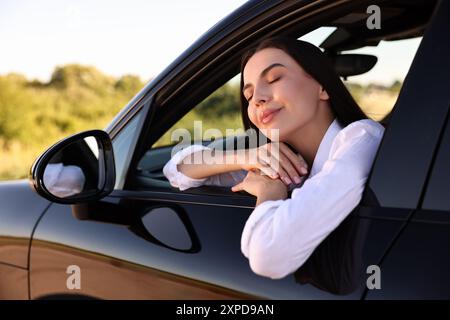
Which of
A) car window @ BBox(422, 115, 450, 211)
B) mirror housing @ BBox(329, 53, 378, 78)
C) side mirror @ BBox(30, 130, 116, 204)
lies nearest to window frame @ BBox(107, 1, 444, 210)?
side mirror @ BBox(30, 130, 116, 204)

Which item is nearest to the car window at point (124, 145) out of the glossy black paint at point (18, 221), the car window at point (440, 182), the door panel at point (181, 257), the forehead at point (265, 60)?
the door panel at point (181, 257)

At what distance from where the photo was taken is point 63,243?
207 centimetres

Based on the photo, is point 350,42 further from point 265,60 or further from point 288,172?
point 288,172

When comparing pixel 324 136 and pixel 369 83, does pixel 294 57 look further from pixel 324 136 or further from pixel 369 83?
pixel 369 83

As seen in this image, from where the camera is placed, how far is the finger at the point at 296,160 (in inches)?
69.9

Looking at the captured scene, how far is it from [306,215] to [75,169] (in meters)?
1.12

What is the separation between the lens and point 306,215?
1.42 metres

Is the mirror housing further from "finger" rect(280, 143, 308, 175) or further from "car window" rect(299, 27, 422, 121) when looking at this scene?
"finger" rect(280, 143, 308, 175)

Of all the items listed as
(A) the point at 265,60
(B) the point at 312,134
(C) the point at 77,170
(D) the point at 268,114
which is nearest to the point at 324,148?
(B) the point at 312,134

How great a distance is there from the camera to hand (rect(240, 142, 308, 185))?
1.76 meters

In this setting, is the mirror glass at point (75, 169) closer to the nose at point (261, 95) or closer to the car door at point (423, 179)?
the nose at point (261, 95)

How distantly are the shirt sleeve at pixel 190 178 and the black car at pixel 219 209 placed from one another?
0.04 metres

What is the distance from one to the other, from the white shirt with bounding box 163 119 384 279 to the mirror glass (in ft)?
2.71
